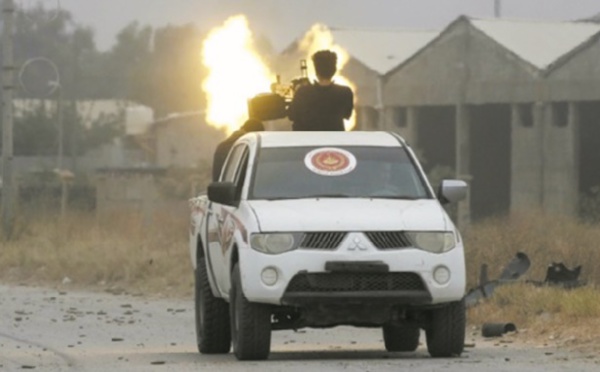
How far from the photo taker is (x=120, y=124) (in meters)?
114

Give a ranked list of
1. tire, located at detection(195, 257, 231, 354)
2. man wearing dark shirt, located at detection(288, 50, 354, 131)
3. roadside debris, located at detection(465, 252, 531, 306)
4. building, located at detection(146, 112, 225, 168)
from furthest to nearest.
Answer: building, located at detection(146, 112, 225, 168), roadside debris, located at detection(465, 252, 531, 306), man wearing dark shirt, located at detection(288, 50, 354, 131), tire, located at detection(195, 257, 231, 354)

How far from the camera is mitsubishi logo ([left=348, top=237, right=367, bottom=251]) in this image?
48.8ft

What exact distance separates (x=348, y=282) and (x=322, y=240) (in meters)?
0.36

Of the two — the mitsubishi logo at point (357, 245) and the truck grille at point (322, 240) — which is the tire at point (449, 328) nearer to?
the mitsubishi logo at point (357, 245)

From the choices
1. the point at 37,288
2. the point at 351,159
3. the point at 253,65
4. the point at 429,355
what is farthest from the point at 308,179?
the point at 37,288

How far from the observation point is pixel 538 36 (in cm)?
7250

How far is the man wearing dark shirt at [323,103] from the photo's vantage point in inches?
699

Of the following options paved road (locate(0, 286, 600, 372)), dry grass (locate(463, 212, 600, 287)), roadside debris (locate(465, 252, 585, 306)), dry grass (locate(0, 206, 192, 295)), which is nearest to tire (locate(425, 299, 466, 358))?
paved road (locate(0, 286, 600, 372))

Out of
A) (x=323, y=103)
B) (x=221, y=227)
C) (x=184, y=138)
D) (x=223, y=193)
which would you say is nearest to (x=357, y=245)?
(x=223, y=193)

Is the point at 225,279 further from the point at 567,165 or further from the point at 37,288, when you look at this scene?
the point at 567,165

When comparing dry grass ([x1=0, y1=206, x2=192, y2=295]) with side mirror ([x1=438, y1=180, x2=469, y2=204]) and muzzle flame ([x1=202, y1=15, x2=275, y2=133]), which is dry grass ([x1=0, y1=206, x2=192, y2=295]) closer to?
muzzle flame ([x1=202, y1=15, x2=275, y2=133])

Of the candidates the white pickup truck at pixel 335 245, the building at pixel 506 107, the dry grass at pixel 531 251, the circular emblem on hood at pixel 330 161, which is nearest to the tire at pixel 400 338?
the white pickup truck at pixel 335 245

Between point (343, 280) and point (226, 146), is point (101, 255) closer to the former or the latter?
point (226, 146)

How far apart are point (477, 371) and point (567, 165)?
53.6 m
